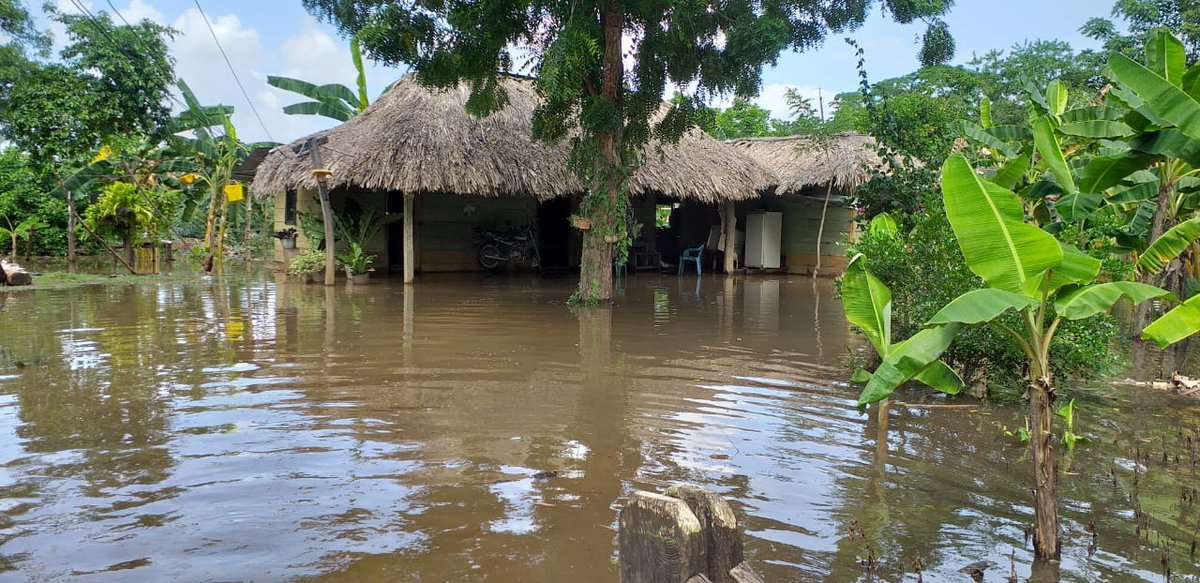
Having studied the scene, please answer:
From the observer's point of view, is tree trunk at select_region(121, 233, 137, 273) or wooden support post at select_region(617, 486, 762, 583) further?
tree trunk at select_region(121, 233, 137, 273)

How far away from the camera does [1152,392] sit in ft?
20.6

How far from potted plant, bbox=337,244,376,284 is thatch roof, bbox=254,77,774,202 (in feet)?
3.69

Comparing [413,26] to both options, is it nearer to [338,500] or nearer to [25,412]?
[25,412]

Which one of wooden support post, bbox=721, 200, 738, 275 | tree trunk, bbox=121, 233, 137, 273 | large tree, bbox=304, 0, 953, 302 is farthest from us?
wooden support post, bbox=721, 200, 738, 275

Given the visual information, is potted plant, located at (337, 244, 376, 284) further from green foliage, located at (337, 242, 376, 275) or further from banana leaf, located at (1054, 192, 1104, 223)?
banana leaf, located at (1054, 192, 1104, 223)

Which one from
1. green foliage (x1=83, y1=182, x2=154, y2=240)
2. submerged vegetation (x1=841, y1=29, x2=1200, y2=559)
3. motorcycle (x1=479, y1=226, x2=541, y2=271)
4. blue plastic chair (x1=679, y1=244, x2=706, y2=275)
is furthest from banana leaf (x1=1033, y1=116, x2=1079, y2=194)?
green foliage (x1=83, y1=182, x2=154, y2=240)

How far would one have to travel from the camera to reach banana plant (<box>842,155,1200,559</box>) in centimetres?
288

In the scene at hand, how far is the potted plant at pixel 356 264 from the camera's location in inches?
552

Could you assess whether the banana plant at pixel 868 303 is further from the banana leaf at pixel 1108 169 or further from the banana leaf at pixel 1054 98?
the banana leaf at pixel 1054 98

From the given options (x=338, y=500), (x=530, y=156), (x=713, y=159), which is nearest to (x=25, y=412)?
(x=338, y=500)

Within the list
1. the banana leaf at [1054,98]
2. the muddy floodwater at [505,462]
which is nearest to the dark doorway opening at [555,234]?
the muddy floodwater at [505,462]

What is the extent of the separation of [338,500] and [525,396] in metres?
2.13

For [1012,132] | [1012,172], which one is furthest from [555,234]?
[1012,172]

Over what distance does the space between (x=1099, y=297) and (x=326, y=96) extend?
1938cm
